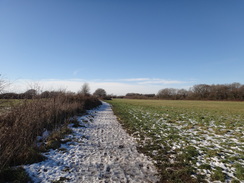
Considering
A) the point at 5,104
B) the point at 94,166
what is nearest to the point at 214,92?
the point at 94,166

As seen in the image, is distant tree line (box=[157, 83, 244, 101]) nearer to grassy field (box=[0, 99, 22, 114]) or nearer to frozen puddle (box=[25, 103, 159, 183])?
frozen puddle (box=[25, 103, 159, 183])

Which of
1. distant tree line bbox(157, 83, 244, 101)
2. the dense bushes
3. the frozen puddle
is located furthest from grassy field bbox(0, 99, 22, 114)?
distant tree line bbox(157, 83, 244, 101)

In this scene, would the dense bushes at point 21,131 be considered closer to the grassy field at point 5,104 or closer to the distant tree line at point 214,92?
the grassy field at point 5,104

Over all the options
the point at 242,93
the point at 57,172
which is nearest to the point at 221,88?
the point at 242,93

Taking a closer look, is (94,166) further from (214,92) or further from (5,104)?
(214,92)

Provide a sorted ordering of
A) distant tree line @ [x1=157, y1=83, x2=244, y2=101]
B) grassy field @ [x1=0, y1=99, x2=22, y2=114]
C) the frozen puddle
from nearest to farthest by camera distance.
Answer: the frozen puddle < grassy field @ [x1=0, y1=99, x2=22, y2=114] < distant tree line @ [x1=157, y1=83, x2=244, y2=101]

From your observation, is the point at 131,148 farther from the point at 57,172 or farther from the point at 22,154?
the point at 22,154

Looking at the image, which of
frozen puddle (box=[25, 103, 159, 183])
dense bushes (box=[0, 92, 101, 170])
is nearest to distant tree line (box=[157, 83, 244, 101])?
frozen puddle (box=[25, 103, 159, 183])

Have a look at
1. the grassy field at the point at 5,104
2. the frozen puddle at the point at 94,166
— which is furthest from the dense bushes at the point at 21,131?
the frozen puddle at the point at 94,166

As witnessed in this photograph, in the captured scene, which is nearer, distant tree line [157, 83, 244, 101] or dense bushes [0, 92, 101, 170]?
dense bushes [0, 92, 101, 170]

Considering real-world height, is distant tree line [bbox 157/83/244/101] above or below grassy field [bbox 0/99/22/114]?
above

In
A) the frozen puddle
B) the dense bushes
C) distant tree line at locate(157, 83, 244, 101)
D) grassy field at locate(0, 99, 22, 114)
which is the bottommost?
the frozen puddle

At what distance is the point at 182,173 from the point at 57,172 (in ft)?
12.0

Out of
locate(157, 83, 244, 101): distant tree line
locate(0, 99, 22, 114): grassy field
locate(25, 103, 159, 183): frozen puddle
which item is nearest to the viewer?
locate(25, 103, 159, 183): frozen puddle
